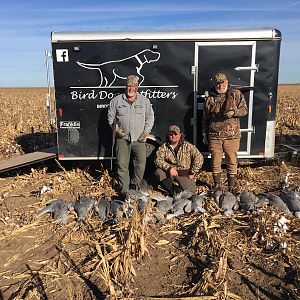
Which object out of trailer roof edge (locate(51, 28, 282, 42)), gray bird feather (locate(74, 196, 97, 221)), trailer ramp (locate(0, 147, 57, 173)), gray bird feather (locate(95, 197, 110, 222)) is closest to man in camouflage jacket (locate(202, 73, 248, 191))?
trailer roof edge (locate(51, 28, 282, 42))

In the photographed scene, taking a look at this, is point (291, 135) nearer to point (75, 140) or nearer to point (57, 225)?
point (75, 140)

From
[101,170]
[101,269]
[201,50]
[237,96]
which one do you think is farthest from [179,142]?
[101,269]

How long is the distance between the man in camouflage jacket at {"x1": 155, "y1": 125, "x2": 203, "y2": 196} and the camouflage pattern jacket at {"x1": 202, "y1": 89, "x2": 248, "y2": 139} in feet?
1.62

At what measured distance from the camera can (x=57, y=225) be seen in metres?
5.69

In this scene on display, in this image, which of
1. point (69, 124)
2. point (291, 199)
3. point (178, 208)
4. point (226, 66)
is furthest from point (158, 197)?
point (226, 66)

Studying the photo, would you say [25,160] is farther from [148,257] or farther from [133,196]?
[148,257]

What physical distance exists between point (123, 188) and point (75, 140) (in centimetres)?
135

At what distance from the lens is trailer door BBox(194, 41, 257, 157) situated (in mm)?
6846

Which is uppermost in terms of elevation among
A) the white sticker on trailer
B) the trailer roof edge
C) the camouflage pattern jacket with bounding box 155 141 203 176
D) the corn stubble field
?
the trailer roof edge

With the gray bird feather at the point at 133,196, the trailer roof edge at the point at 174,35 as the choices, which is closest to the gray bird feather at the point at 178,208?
the gray bird feather at the point at 133,196

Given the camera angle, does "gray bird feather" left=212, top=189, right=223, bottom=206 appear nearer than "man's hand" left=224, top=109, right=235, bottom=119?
Yes

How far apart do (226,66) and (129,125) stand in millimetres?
2124

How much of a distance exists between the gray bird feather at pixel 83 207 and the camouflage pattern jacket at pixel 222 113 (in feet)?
7.78

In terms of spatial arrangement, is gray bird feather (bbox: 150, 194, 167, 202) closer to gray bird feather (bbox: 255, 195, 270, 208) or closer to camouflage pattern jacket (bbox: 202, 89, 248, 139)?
camouflage pattern jacket (bbox: 202, 89, 248, 139)
